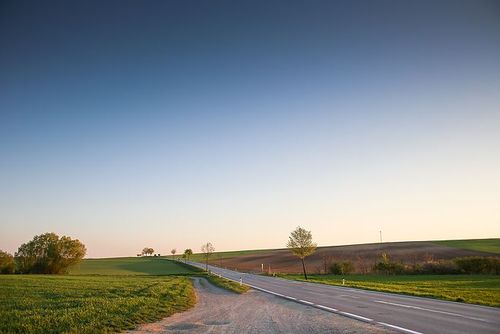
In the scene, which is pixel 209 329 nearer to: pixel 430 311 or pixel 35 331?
pixel 35 331

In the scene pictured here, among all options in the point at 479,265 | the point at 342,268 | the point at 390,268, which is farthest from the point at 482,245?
the point at 342,268

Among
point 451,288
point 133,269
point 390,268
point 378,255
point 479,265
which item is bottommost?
point 451,288

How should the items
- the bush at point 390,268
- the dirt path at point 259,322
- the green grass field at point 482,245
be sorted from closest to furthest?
the dirt path at point 259,322
the bush at point 390,268
the green grass field at point 482,245

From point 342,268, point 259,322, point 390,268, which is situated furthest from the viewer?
point 342,268

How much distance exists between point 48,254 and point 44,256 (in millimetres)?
1106

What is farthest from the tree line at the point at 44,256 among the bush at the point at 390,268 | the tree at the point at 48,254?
the bush at the point at 390,268

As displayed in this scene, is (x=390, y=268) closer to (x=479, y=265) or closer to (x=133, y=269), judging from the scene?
(x=479, y=265)

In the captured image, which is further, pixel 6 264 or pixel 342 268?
pixel 6 264

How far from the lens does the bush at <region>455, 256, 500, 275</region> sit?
50875mm

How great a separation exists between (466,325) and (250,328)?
747 cm

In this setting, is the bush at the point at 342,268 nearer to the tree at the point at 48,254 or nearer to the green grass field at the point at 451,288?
the green grass field at the point at 451,288

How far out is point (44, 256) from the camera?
8606 cm

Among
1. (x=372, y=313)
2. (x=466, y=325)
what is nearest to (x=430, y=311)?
(x=372, y=313)

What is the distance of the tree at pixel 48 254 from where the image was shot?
85438 mm
